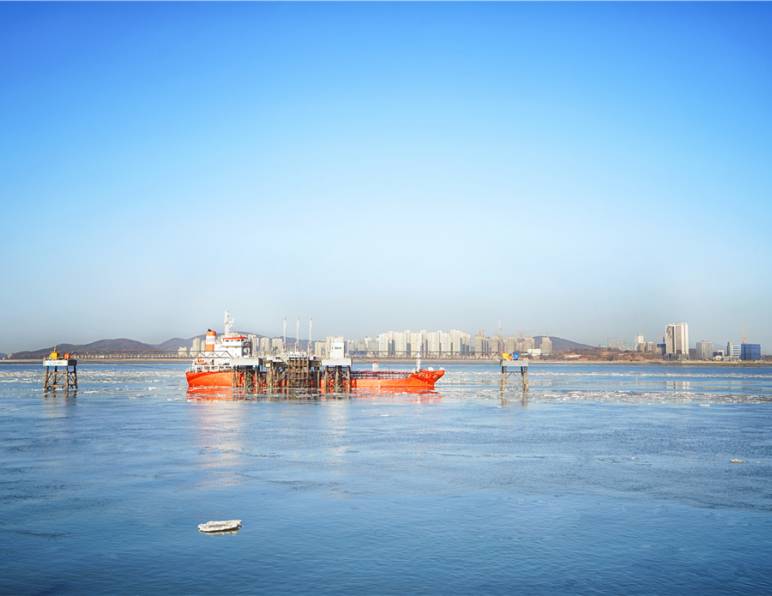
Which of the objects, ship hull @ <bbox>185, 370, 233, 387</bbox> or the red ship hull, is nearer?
ship hull @ <bbox>185, 370, 233, 387</bbox>

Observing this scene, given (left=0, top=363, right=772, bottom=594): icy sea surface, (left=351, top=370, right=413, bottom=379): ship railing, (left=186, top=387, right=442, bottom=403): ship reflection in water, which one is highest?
(left=351, top=370, right=413, bottom=379): ship railing

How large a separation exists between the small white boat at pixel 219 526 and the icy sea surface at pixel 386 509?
390mm

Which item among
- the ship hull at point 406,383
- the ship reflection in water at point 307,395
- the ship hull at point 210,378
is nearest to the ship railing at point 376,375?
the ship hull at point 406,383

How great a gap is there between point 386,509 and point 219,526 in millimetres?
5629

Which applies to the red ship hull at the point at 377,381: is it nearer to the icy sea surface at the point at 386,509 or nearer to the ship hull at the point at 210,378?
the ship hull at the point at 210,378

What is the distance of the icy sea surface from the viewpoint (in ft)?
57.6

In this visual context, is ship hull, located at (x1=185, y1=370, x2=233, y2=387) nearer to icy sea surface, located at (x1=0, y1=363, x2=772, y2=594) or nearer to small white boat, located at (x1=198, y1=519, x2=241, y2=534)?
icy sea surface, located at (x1=0, y1=363, x2=772, y2=594)

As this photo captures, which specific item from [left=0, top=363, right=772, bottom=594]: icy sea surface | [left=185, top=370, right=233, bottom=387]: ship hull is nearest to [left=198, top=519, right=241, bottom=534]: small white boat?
[left=0, top=363, right=772, bottom=594]: icy sea surface

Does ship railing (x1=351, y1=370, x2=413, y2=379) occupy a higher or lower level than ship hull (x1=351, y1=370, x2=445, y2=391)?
higher

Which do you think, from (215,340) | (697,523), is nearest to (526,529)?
(697,523)

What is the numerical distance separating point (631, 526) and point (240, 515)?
12.3m

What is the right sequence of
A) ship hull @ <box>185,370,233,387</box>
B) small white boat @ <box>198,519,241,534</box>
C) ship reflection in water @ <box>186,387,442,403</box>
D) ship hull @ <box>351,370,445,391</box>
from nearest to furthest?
small white boat @ <box>198,519,241,534</box>
ship reflection in water @ <box>186,387,442,403</box>
ship hull @ <box>185,370,233,387</box>
ship hull @ <box>351,370,445,391</box>

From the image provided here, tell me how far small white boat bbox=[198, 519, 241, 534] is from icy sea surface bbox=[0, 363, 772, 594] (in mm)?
390

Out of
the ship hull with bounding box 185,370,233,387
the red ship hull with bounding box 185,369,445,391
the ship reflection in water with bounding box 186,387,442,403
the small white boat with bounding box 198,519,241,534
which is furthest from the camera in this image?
the red ship hull with bounding box 185,369,445,391
